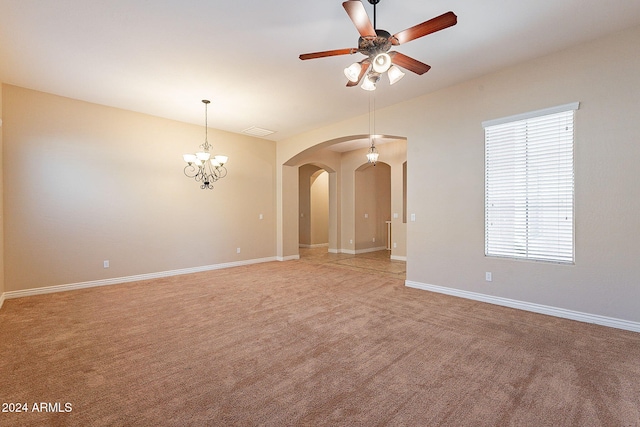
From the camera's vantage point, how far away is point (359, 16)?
214 cm

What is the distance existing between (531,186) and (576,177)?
45 centimetres

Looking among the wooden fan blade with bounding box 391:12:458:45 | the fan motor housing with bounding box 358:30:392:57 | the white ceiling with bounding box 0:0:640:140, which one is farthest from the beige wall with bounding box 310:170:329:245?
the wooden fan blade with bounding box 391:12:458:45

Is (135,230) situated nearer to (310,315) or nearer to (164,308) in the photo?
(164,308)

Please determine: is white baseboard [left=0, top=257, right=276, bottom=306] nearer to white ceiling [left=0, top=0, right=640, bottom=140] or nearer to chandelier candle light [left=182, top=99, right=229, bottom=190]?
chandelier candle light [left=182, top=99, right=229, bottom=190]

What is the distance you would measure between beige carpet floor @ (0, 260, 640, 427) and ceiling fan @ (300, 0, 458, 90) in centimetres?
260

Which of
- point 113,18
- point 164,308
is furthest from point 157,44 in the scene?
point 164,308

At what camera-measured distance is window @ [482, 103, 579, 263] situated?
3.51 meters

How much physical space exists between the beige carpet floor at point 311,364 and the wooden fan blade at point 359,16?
2.73 meters

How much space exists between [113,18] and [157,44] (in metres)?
0.47

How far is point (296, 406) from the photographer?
193 centimetres

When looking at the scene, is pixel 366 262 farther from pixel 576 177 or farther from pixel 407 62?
pixel 407 62

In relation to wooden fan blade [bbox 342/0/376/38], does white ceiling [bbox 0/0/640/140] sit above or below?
above

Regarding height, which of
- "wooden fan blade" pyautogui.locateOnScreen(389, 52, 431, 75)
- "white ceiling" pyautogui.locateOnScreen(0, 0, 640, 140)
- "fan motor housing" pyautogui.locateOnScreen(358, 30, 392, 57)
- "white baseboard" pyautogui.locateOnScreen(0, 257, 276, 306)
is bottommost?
"white baseboard" pyautogui.locateOnScreen(0, 257, 276, 306)

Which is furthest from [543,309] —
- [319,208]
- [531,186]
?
[319,208]
